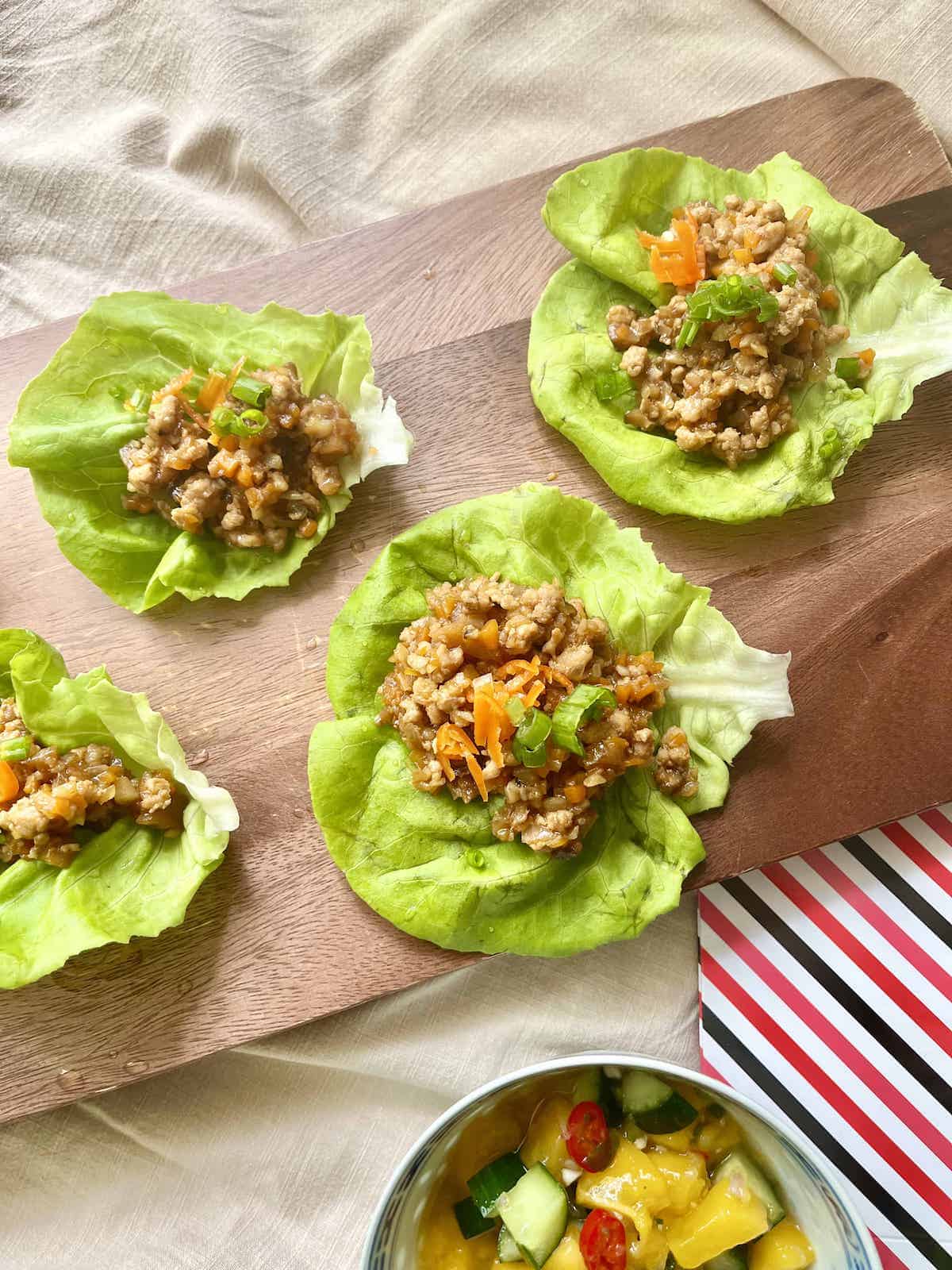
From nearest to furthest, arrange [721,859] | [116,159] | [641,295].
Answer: [721,859]
[641,295]
[116,159]

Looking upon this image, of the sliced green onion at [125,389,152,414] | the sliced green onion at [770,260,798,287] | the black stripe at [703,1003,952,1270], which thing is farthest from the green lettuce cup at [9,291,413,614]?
the black stripe at [703,1003,952,1270]

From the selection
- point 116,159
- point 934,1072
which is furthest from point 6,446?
point 934,1072

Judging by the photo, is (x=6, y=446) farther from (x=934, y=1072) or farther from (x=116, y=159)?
(x=934, y=1072)

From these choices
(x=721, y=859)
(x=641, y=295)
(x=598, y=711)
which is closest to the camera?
(x=598, y=711)

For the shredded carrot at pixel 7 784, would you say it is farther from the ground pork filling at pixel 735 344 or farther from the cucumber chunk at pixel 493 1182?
the ground pork filling at pixel 735 344

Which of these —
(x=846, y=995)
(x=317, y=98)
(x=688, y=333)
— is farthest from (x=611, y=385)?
(x=846, y=995)

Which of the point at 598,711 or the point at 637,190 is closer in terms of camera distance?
the point at 598,711

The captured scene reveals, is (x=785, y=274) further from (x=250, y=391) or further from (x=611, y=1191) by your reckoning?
(x=611, y=1191)
